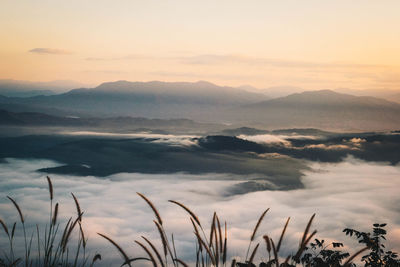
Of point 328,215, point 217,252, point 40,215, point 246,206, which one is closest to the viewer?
point 217,252

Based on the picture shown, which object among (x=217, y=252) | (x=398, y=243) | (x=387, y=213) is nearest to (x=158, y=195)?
(x=387, y=213)

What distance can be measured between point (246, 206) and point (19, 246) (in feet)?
299

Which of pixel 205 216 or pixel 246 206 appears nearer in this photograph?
pixel 205 216

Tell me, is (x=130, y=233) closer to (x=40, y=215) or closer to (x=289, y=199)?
(x=40, y=215)

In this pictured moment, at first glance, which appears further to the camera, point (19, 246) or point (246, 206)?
point (246, 206)

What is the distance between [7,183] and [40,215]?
229 feet

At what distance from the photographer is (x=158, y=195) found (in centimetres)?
17112

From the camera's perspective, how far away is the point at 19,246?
343 ft

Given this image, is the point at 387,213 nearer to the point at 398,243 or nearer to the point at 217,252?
the point at 398,243

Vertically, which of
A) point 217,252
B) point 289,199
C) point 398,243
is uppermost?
point 217,252

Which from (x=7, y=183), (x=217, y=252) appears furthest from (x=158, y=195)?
(x=217, y=252)

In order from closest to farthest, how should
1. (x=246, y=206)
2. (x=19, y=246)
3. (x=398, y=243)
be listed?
(x=398, y=243)
(x=19, y=246)
(x=246, y=206)

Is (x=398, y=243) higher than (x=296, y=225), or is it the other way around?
(x=398, y=243)

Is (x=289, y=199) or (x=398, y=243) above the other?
(x=398, y=243)
